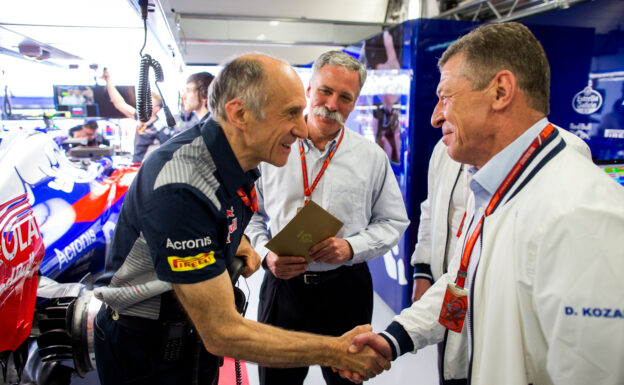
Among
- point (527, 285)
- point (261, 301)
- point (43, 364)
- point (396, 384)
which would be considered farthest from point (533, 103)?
point (396, 384)

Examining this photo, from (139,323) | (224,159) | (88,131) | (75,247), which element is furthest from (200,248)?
(88,131)

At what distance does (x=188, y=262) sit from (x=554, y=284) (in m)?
0.93

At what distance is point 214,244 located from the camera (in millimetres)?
1144

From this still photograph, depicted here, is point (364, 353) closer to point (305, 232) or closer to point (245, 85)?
point (305, 232)

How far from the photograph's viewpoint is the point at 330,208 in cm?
203

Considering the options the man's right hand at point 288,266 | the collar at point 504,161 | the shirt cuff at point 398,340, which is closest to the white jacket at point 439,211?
the shirt cuff at point 398,340

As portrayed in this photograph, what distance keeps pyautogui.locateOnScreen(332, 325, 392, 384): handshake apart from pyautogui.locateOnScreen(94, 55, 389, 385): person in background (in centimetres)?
1

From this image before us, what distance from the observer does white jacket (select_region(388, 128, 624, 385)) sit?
848 millimetres

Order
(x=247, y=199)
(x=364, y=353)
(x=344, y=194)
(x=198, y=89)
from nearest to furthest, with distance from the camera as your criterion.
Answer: (x=247, y=199) → (x=364, y=353) → (x=344, y=194) → (x=198, y=89)

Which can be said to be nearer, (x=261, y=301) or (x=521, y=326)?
(x=521, y=326)

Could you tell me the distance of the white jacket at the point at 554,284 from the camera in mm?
848

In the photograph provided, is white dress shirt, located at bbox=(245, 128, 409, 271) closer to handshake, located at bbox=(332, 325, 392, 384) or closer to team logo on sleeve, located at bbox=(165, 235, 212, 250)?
handshake, located at bbox=(332, 325, 392, 384)

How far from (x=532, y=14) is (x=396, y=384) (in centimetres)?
425

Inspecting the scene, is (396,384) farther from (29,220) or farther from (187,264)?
(29,220)
